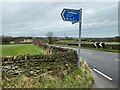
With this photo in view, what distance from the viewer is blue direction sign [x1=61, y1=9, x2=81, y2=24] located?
803 cm

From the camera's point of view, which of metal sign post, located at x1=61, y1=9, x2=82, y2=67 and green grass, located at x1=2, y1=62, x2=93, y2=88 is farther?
metal sign post, located at x1=61, y1=9, x2=82, y2=67

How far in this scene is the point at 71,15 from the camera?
26.8 feet

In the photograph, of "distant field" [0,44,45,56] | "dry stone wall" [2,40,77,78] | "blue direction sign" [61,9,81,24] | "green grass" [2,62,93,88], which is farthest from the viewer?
"distant field" [0,44,45,56]

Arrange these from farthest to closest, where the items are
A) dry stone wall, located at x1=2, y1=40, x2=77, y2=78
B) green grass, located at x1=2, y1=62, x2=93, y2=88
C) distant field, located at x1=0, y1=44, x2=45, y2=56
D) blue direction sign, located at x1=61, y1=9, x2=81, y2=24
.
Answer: distant field, located at x1=0, y1=44, x2=45, y2=56 → blue direction sign, located at x1=61, y1=9, x2=81, y2=24 → dry stone wall, located at x1=2, y1=40, x2=77, y2=78 → green grass, located at x1=2, y1=62, x2=93, y2=88

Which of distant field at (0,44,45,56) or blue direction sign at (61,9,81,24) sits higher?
blue direction sign at (61,9,81,24)

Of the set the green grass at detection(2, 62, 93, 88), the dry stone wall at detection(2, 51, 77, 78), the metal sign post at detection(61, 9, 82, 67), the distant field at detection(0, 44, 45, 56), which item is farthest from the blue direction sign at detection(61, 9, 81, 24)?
the distant field at detection(0, 44, 45, 56)

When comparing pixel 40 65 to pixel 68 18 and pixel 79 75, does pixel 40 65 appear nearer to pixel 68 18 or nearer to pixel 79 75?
pixel 79 75

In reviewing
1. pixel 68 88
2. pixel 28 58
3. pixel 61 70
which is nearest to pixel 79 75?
pixel 61 70

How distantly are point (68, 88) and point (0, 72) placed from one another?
2446mm

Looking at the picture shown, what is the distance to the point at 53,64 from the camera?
326 inches

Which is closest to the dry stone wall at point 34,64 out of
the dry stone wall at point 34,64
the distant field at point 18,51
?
the dry stone wall at point 34,64

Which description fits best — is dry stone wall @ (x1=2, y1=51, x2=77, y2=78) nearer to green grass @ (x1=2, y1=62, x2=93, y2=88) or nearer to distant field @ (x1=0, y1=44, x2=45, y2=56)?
green grass @ (x1=2, y1=62, x2=93, y2=88)

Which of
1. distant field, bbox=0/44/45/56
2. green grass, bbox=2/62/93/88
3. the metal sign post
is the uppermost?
the metal sign post

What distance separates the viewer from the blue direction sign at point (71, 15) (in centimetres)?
803
